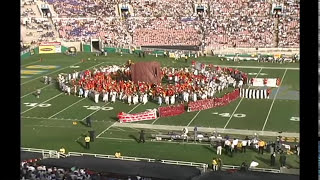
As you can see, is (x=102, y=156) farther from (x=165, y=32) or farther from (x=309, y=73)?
(x=165, y=32)

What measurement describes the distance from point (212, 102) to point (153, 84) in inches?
54.4

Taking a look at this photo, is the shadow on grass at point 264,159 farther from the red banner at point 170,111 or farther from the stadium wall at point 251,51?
the stadium wall at point 251,51

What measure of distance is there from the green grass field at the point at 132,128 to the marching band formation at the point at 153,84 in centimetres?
21

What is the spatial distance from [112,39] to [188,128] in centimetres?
787

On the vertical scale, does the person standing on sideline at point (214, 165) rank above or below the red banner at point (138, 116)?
below

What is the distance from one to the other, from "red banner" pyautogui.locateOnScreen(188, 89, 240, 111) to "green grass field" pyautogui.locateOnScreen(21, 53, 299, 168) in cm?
12

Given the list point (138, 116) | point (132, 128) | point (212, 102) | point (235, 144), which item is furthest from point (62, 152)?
point (212, 102)

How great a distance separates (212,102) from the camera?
10617 mm

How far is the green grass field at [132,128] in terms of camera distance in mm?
8430

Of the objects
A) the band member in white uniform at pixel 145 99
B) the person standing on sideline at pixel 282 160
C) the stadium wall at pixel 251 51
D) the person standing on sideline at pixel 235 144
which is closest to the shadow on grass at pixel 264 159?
the person standing on sideline at pixel 282 160

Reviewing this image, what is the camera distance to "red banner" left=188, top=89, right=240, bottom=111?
34.0ft

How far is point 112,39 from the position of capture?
16.8 meters

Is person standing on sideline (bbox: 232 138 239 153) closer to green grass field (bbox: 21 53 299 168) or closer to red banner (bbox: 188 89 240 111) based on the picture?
green grass field (bbox: 21 53 299 168)

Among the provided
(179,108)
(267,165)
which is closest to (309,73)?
(267,165)
